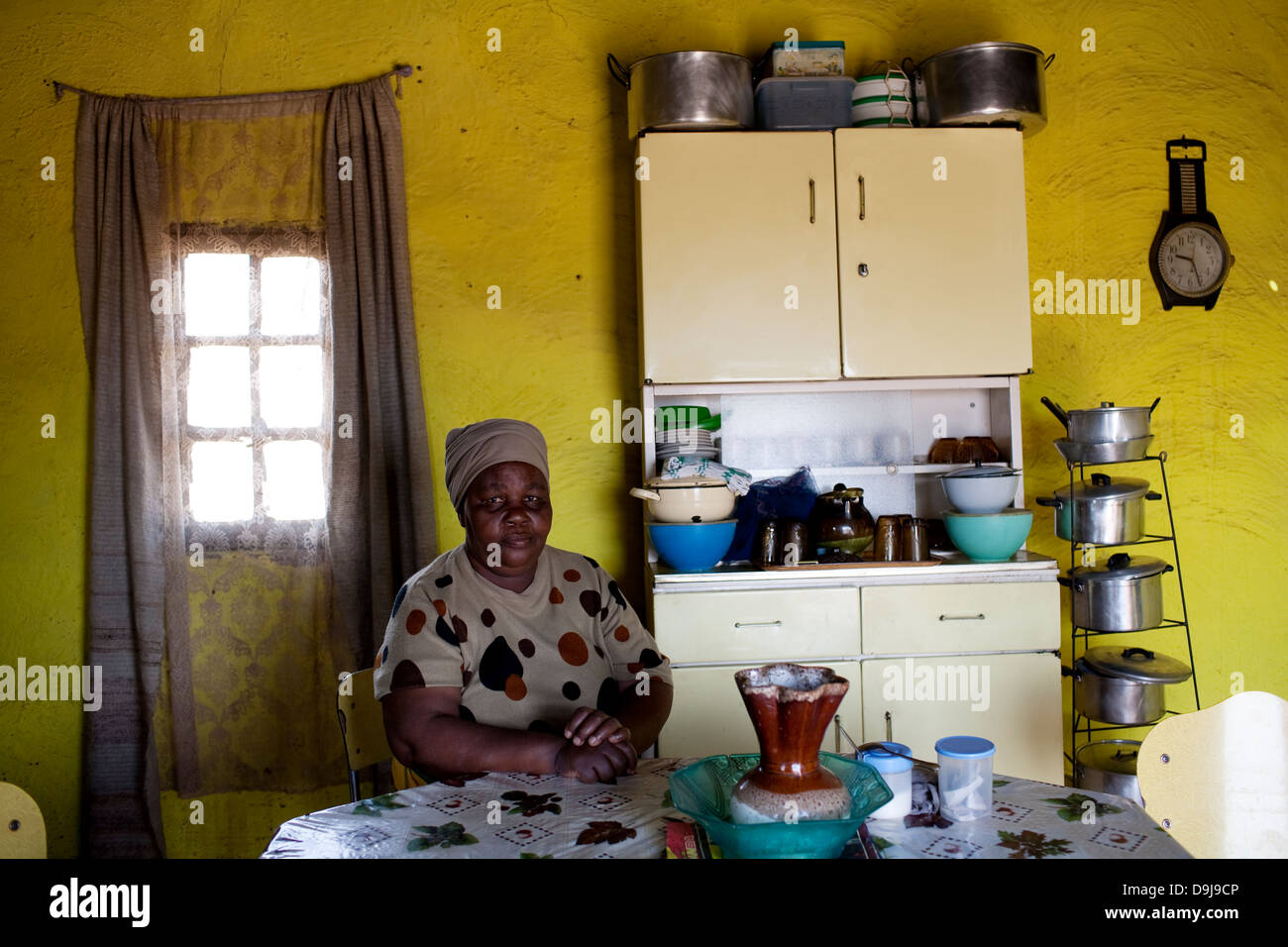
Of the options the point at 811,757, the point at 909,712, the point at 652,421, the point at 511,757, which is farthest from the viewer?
the point at 652,421

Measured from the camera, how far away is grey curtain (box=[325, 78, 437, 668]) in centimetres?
335

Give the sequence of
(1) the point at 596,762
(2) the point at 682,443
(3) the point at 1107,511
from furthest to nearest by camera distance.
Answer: (2) the point at 682,443 < (3) the point at 1107,511 < (1) the point at 596,762

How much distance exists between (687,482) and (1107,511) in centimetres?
136

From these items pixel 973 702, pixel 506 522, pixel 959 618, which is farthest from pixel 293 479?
pixel 973 702

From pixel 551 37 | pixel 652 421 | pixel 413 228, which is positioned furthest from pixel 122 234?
pixel 652 421

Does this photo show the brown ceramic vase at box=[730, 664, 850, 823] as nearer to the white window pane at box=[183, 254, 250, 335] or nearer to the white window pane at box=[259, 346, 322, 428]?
the white window pane at box=[259, 346, 322, 428]

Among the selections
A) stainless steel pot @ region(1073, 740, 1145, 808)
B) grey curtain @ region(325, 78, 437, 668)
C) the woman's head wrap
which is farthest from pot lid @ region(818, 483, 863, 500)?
grey curtain @ region(325, 78, 437, 668)

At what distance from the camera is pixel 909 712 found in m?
2.97

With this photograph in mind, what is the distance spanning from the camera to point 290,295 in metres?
3.45

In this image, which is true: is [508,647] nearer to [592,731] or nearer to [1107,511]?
[592,731]

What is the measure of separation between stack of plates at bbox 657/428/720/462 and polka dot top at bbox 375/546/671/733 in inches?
43.1

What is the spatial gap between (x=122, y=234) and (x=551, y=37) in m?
1.70
